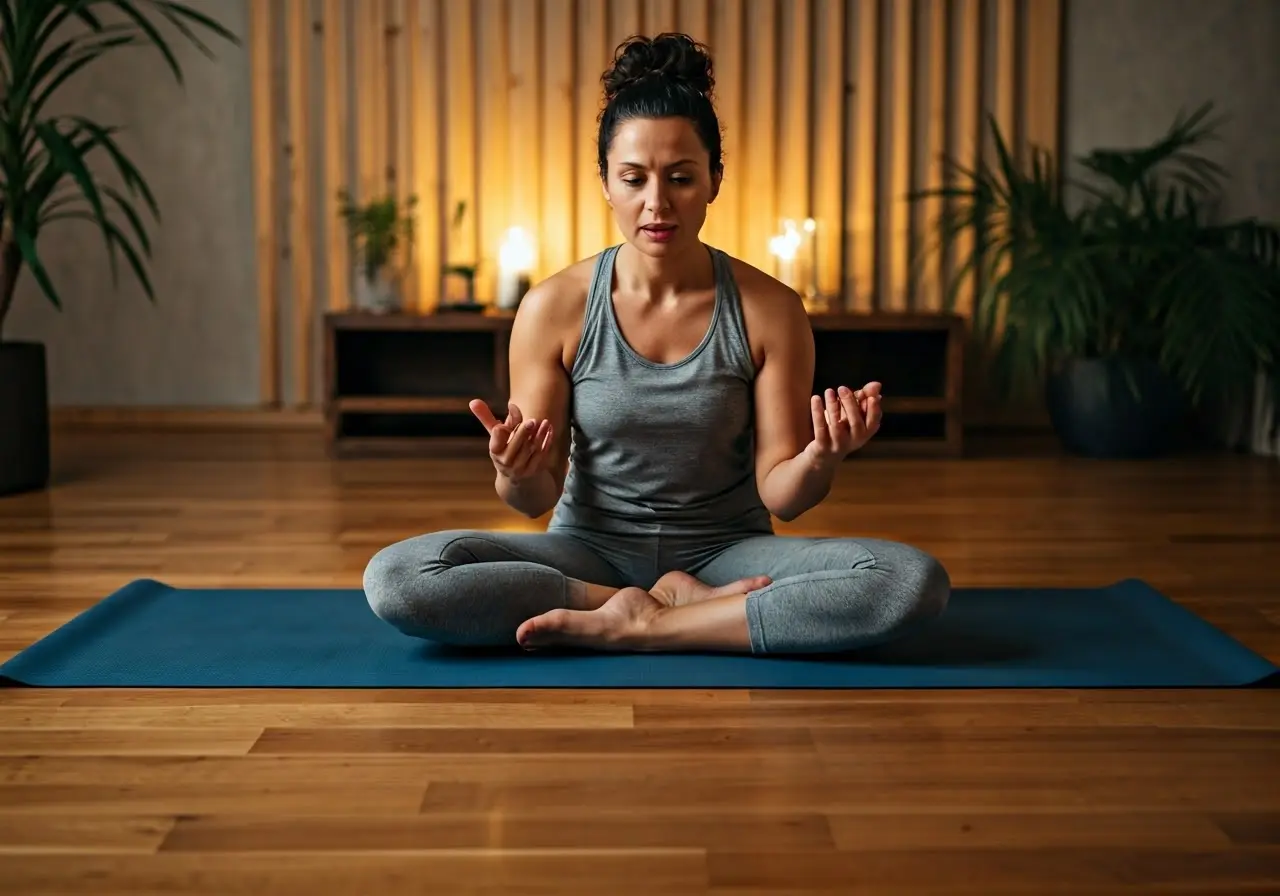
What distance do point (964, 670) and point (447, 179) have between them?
11.0ft

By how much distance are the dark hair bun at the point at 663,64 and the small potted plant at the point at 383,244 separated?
101 inches

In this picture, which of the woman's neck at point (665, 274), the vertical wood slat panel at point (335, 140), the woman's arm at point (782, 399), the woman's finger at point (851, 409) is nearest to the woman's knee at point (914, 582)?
the woman's arm at point (782, 399)

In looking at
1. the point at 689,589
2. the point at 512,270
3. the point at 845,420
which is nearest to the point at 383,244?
the point at 512,270

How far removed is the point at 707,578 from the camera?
2369 millimetres

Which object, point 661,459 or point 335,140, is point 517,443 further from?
point 335,140

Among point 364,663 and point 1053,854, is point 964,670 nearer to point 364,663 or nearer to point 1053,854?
point 1053,854

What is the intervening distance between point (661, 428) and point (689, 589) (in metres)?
0.25

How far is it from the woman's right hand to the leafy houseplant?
2.51 metres

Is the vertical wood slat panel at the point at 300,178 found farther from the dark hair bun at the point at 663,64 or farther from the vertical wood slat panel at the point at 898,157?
the dark hair bun at the point at 663,64

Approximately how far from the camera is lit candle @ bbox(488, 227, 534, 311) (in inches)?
190

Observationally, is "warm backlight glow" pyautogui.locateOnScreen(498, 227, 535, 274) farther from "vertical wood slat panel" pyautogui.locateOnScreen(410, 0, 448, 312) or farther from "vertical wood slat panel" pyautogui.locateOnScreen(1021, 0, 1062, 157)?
"vertical wood slat panel" pyautogui.locateOnScreen(1021, 0, 1062, 157)

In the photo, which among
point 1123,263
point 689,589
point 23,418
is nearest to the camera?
point 689,589

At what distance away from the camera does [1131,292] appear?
449 cm

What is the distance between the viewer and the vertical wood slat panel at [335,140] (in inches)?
198
